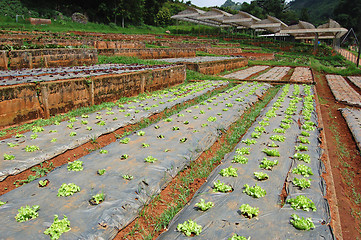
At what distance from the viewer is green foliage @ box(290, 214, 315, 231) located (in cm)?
332

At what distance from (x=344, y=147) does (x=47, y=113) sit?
888 cm

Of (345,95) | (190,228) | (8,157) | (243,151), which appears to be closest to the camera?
(190,228)

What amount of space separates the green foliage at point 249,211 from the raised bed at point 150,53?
1762 centimetres

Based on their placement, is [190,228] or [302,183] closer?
[190,228]

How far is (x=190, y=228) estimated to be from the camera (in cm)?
331

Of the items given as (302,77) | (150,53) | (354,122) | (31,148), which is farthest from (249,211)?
(150,53)

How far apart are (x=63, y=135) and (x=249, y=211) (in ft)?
15.7

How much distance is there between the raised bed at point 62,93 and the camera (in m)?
7.22

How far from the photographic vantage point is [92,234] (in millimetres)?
3238

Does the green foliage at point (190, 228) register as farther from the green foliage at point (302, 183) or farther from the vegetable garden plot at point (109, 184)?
the green foliage at point (302, 183)

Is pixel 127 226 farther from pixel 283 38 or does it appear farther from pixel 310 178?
pixel 283 38

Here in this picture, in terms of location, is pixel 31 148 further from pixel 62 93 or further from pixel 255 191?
pixel 255 191

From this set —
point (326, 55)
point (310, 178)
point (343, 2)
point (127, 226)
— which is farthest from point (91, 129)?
point (343, 2)

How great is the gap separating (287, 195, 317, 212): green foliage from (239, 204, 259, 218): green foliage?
0.63m
